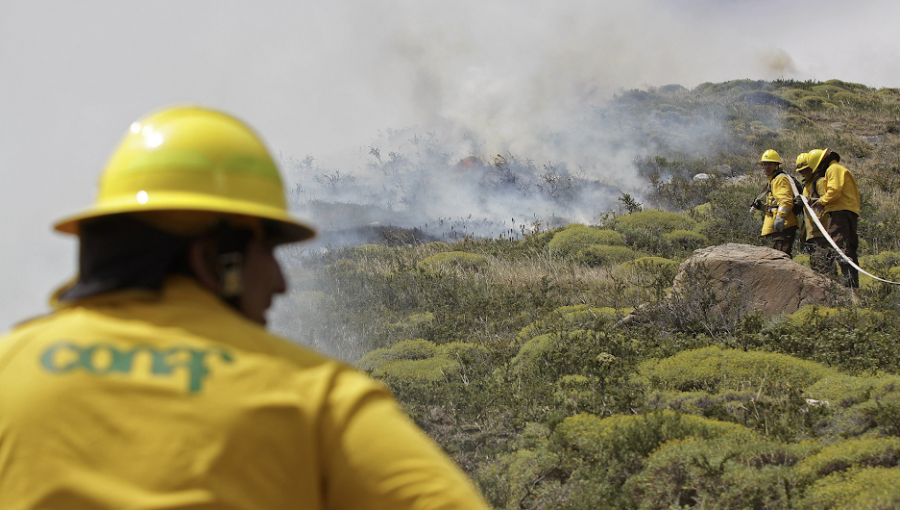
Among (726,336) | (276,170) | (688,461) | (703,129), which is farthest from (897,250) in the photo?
(703,129)

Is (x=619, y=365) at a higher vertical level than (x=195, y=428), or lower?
lower

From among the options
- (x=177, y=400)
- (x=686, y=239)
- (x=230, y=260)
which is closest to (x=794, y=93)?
(x=686, y=239)

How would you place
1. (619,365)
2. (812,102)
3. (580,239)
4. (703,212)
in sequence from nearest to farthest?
1. (619,365)
2. (580,239)
3. (703,212)
4. (812,102)

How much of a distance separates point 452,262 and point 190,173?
31.4ft

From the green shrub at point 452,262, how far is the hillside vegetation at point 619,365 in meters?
0.06

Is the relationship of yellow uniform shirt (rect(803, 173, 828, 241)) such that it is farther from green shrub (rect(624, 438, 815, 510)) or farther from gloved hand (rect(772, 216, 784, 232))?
green shrub (rect(624, 438, 815, 510))

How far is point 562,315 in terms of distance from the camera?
7219 mm

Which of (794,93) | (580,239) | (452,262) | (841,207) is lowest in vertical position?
(452,262)

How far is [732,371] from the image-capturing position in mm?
5254

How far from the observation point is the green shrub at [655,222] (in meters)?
12.5

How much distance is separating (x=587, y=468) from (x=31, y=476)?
3.31 m

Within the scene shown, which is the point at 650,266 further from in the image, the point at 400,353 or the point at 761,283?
the point at 400,353

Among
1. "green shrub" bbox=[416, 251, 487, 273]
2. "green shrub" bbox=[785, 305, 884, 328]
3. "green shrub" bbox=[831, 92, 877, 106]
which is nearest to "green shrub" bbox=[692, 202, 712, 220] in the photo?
"green shrub" bbox=[416, 251, 487, 273]

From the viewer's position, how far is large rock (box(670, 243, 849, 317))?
7.23 meters
